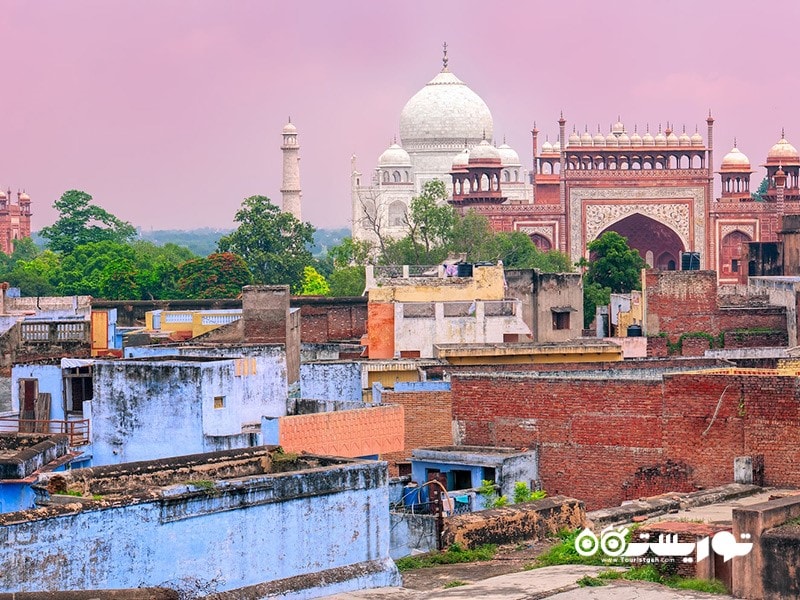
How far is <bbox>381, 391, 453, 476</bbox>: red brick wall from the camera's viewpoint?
776 inches

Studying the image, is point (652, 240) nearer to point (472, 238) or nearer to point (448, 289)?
point (472, 238)

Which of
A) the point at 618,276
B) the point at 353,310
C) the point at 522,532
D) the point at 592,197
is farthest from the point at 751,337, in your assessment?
the point at 592,197

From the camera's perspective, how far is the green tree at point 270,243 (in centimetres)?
5869

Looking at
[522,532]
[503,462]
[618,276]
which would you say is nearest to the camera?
[522,532]

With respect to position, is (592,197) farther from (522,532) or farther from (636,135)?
(522,532)

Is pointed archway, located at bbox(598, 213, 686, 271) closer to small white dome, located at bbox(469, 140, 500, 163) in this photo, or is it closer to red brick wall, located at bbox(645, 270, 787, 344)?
small white dome, located at bbox(469, 140, 500, 163)

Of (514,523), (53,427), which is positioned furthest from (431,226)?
(514,523)

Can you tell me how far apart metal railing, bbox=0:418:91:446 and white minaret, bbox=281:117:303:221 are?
5756 cm

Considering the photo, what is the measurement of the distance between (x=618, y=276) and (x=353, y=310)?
14.7 meters

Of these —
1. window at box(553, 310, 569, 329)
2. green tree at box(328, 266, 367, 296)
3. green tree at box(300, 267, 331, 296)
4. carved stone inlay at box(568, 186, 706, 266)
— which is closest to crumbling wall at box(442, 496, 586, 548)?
window at box(553, 310, 569, 329)

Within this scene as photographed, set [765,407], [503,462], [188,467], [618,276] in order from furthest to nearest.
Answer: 1. [618,276]
2. [503,462]
3. [765,407]
4. [188,467]

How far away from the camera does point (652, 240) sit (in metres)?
62.8

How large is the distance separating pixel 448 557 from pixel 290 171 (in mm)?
62777

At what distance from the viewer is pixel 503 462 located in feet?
59.7
